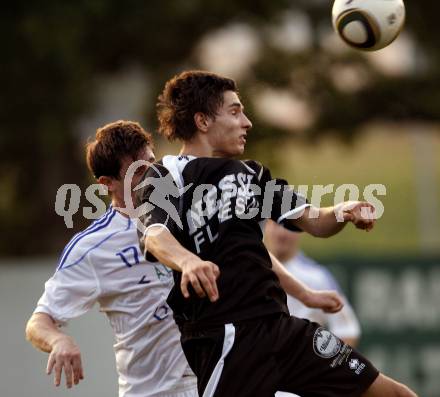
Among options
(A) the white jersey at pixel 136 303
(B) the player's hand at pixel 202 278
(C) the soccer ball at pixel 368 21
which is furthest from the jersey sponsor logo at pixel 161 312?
(C) the soccer ball at pixel 368 21

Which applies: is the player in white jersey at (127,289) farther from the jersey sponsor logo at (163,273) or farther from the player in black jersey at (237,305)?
the player in black jersey at (237,305)

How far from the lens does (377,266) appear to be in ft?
43.3

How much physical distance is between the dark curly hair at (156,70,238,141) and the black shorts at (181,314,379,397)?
97 centimetres

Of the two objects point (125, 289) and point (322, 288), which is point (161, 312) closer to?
point (125, 289)

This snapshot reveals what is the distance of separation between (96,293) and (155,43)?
10740 mm

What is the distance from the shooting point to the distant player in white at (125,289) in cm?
553

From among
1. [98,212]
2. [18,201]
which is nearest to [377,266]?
[98,212]

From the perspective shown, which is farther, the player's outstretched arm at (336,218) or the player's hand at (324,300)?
the player's hand at (324,300)

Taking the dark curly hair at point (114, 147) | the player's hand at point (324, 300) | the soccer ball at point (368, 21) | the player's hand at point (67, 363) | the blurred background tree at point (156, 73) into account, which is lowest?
the player's hand at point (67, 363)

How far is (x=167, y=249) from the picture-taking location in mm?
4594

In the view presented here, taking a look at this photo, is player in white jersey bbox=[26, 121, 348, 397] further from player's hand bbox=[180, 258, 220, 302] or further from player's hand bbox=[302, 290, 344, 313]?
player's hand bbox=[180, 258, 220, 302]

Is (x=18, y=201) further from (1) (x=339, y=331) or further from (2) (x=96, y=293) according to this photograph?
(2) (x=96, y=293)

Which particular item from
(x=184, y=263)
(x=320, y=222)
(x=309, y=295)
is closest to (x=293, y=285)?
(x=309, y=295)

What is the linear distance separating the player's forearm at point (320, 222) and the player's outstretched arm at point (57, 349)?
123 cm
